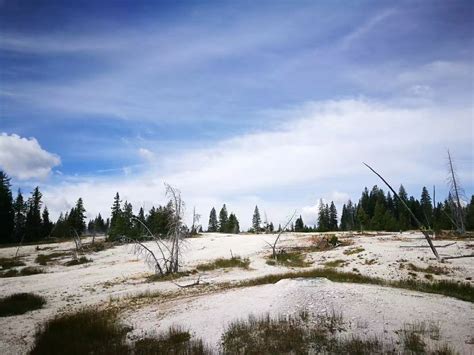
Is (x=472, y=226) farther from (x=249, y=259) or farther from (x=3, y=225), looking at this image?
(x=3, y=225)

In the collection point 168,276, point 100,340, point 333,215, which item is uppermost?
point 333,215

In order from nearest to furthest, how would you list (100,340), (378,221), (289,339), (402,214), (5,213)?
(289,339) → (100,340) → (5,213) → (378,221) → (402,214)

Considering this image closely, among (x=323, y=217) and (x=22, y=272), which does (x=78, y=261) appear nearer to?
(x=22, y=272)

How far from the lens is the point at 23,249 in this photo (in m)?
51.7

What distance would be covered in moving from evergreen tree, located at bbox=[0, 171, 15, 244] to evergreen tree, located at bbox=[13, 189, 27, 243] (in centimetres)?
319

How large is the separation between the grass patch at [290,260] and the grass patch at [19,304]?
71.1ft

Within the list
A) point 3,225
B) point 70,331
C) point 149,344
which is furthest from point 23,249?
point 149,344

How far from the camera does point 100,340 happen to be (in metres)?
12.7

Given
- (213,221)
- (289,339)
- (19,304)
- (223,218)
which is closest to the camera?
(289,339)

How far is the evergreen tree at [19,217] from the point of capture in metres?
72.4

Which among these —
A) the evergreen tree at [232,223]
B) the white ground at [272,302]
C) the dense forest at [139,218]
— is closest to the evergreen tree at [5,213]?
the dense forest at [139,218]

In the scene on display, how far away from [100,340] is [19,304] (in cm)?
1019

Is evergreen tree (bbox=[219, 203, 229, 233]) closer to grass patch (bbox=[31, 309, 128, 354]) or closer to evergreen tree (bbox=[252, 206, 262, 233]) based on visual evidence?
evergreen tree (bbox=[252, 206, 262, 233])

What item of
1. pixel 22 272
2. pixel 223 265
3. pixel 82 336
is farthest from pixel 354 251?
pixel 22 272
